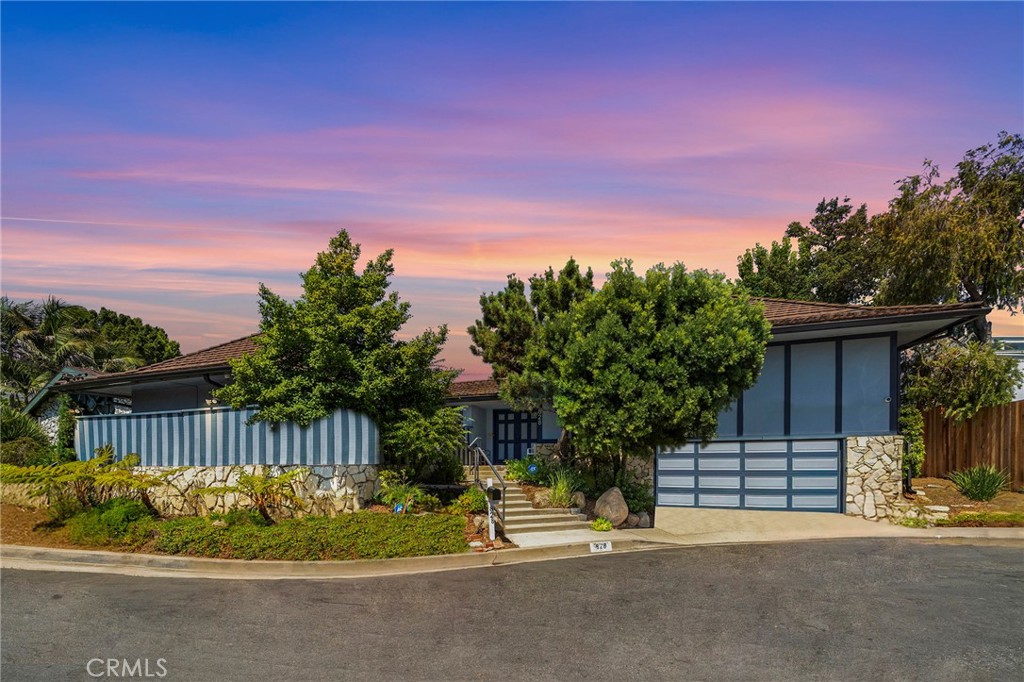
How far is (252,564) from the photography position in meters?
12.9

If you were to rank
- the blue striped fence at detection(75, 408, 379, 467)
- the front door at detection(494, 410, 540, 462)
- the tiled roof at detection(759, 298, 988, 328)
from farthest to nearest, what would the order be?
the front door at detection(494, 410, 540, 462) → the tiled roof at detection(759, 298, 988, 328) → the blue striped fence at detection(75, 408, 379, 467)

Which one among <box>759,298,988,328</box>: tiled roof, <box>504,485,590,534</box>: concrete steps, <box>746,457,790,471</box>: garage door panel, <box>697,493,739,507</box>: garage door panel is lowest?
<box>697,493,739,507</box>: garage door panel

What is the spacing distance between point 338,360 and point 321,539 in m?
4.03

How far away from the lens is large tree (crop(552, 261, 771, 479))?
1523 cm

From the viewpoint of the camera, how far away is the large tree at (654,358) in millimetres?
15234

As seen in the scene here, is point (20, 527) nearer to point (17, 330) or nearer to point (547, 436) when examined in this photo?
point (547, 436)

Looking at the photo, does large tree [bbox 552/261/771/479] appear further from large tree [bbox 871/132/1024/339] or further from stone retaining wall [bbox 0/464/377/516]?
large tree [bbox 871/132/1024/339]

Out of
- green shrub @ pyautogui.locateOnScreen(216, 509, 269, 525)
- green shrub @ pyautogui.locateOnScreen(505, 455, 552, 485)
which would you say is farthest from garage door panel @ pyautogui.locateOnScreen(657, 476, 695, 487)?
green shrub @ pyautogui.locateOnScreen(216, 509, 269, 525)

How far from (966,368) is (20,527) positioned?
24155 millimetres

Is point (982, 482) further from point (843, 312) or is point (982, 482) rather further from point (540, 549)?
point (540, 549)

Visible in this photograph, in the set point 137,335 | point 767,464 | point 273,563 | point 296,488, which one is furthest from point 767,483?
point 137,335

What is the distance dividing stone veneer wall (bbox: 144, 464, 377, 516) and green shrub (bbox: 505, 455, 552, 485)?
434 cm
